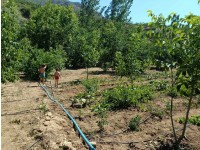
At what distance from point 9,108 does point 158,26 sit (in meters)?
7.50

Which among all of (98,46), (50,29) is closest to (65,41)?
(50,29)

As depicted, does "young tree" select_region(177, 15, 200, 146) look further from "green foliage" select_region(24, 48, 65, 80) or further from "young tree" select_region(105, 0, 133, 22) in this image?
"young tree" select_region(105, 0, 133, 22)

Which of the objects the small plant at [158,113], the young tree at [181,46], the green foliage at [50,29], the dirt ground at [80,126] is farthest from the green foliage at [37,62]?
the young tree at [181,46]

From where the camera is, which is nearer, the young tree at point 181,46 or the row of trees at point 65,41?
the young tree at point 181,46

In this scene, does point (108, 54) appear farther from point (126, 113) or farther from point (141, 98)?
point (126, 113)

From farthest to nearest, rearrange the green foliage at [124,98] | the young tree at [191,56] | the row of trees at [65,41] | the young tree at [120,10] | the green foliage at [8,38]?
the young tree at [120,10] < the row of trees at [65,41] < the green foliage at [124,98] < the green foliage at [8,38] < the young tree at [191,56]

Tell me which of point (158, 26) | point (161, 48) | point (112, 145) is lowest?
point (112, 145)

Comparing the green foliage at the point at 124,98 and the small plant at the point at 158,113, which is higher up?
the green foliage at the point at 124,98

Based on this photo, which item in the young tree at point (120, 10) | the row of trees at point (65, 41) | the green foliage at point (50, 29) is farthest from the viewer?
the young tree at point (120, 10)

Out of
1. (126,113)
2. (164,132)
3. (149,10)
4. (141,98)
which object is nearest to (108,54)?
(141,98)

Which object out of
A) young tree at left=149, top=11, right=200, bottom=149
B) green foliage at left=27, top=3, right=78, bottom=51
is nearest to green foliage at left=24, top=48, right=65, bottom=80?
green foliage at left=27, top=3, right=78, bottom=51

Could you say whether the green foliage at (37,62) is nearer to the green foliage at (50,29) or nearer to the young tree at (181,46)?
the green foliage at (50,29)

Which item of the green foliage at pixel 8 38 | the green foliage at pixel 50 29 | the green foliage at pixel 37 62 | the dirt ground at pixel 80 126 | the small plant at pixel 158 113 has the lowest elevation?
the dirt ground at pixel 80 126

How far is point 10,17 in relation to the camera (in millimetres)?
8273
